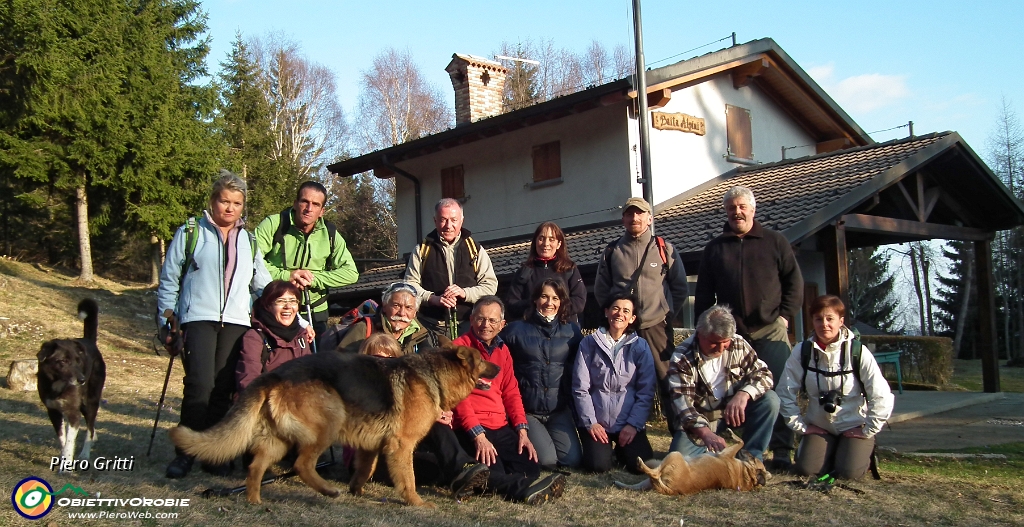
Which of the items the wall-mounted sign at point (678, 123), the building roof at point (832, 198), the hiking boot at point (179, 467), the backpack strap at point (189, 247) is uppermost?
the wall-mounted sign at point (678, 123)

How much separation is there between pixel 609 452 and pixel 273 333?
264cm

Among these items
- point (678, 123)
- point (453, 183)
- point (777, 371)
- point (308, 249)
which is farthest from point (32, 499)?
point (453, 183)

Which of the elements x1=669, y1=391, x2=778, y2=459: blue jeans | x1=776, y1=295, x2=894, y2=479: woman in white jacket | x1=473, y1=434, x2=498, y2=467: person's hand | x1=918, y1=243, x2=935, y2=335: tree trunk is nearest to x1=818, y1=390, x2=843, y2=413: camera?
x1=776, y1=295, x2=894, y2=479: woman in white jacket

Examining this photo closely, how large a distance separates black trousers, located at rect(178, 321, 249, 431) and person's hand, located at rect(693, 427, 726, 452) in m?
Answer: 3.29

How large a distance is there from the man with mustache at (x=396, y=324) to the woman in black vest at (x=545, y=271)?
3.07ft

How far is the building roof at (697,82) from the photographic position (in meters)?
14.3

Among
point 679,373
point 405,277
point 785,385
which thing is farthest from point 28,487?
point 785,385

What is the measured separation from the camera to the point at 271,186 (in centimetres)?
2786

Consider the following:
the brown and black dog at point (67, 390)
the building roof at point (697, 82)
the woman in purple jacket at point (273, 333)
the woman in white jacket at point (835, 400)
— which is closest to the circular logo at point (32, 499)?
the brown and black dog at point (67, 390)

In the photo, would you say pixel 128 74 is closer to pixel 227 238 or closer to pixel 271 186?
pixel 271 186

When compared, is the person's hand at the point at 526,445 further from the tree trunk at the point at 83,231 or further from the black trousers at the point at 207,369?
the tree trunk at the point at 83,231

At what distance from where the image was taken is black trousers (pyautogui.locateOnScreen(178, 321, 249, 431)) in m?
5.02

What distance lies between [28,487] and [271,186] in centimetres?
2506

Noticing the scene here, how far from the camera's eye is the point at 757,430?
→ 548 centimetres
